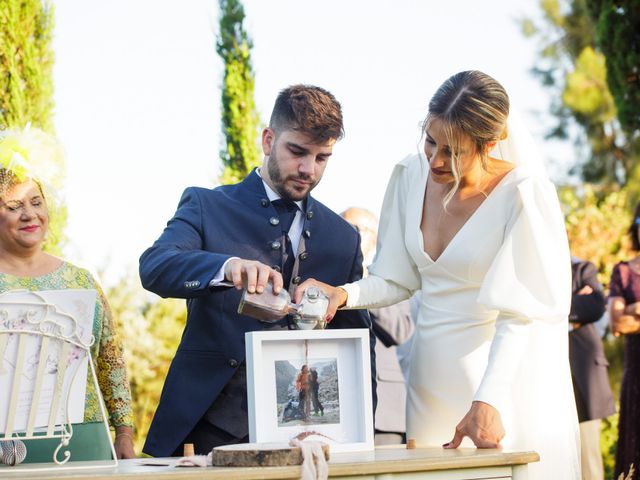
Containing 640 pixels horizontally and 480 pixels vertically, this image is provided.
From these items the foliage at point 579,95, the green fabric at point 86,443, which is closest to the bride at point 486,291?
the green fabric at point 86,443

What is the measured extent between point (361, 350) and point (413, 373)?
0.60m

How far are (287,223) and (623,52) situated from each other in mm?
8325

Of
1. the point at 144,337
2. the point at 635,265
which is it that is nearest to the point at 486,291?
the point at 635,265

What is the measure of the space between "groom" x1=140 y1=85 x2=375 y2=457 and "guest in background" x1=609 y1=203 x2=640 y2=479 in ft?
11.1

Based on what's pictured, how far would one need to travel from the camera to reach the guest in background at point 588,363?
23.5ft

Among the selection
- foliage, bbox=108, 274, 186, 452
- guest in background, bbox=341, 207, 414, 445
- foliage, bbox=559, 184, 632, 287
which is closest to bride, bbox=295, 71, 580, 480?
guest in background, bbox=341, 207, 414, 445

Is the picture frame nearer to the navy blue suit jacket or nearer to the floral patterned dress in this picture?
the navy blue suit jacket

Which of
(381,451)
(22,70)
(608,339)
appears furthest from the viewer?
(608,339)

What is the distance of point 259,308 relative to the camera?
301 centimetres

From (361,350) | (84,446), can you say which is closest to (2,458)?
(84,446)

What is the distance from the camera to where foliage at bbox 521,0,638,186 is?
21031mm

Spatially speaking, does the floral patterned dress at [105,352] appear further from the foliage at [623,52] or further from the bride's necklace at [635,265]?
the foliage at [623,52]

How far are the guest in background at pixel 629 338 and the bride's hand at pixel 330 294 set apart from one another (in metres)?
3.73

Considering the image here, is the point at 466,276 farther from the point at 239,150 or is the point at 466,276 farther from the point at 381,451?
the point at 239,150
